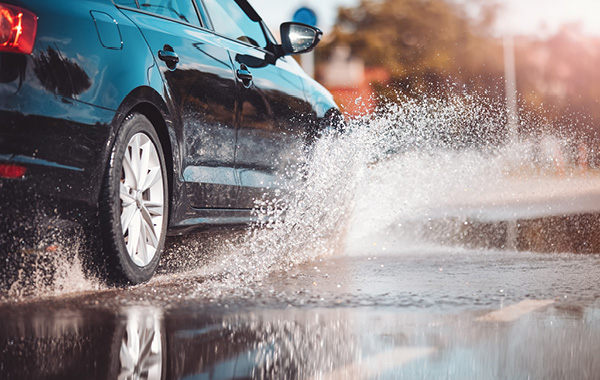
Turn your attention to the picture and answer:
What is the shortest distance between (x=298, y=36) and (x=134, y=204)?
8.40 feet

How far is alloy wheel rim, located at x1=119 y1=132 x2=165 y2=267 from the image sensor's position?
5.23m

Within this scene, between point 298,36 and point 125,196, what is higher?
Answer: point 298,36

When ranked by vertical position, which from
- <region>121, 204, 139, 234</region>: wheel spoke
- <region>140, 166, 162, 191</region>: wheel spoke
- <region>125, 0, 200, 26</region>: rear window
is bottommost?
<region>121, 204, 139, 234</region>: wheel spoke

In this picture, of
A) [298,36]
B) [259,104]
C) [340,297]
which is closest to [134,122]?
[340,297]

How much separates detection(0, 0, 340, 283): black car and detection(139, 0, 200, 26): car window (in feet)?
0.03

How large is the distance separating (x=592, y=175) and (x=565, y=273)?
5.53m

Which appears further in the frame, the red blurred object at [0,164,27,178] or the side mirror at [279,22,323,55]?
the side mirror at [279,22,323,55]

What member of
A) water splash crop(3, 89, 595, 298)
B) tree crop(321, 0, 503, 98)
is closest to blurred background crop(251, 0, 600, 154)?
tree crop(321, 0, 503, 98)

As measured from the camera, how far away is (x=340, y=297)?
5309mm

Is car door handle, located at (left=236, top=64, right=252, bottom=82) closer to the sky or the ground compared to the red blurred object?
closer to the sky

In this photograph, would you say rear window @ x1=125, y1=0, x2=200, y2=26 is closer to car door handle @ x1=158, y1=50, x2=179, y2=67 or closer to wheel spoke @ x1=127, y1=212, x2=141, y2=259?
car door handle @ x1=158, y1=50, x2=179, y2=67

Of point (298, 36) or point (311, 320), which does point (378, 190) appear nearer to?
point (298, 36)

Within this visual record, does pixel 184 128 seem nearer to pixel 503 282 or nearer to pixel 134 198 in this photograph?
pixel 134 198

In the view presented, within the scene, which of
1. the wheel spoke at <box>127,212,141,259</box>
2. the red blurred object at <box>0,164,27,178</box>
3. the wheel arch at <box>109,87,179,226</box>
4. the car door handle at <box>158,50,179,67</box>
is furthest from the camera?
the car door handle at <box>158,50,179,67</box>
